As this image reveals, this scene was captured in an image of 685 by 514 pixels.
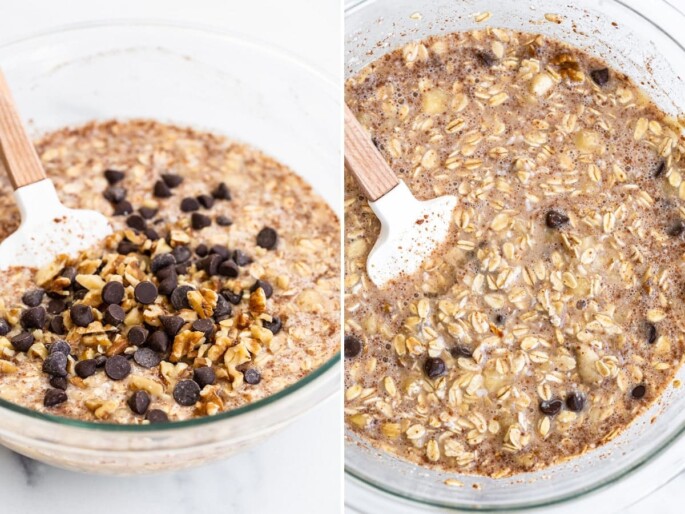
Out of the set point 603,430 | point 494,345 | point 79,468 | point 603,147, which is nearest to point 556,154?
point 603,147

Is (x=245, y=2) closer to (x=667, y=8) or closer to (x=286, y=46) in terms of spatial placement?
(x=286, y=46)

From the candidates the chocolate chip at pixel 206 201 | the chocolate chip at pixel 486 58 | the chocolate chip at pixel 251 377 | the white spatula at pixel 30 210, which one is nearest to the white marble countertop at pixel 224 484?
the chocolate chip at pixel 251 377

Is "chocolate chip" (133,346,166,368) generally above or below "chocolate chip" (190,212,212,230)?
below

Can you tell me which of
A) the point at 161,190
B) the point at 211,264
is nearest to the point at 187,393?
the point at 211,264

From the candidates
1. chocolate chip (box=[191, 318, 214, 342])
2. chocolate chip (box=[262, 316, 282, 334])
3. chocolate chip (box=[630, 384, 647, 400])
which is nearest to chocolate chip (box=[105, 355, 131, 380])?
chocolate chip (box=[191, 318, 214, 342])

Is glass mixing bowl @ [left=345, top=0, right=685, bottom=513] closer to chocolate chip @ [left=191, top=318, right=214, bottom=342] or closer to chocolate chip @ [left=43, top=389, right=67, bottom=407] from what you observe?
chocolate chip @ [left=191, top=318, right=214, bottom=342]

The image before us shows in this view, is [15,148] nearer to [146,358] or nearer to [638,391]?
[146,358]
